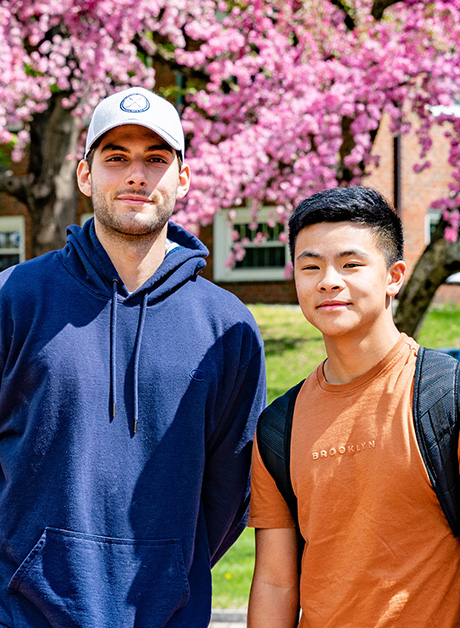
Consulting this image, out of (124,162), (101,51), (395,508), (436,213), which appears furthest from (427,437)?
(436,213)

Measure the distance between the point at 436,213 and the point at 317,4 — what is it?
9.69m

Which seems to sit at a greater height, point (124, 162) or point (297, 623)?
point (124, 162)

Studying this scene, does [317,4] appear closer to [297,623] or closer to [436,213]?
[297,623]

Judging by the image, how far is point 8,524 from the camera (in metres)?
2.37

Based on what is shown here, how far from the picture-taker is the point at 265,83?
9.24 meters

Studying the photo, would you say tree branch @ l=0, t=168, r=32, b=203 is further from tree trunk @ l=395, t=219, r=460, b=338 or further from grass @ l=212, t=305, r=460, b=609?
tree trunk @ l=395, t=219, r=460, b=338

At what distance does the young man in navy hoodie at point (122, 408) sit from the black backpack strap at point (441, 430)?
76 centimetres

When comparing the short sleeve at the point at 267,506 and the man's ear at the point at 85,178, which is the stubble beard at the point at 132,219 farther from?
the short sleeve at the point at 267,506

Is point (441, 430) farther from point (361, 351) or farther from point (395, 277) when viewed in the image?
point (395, 277)

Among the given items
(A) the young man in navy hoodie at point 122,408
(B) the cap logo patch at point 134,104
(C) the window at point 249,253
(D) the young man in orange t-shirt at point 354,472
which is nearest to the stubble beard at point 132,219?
(A) the young man in navy hoodie at point 122,408

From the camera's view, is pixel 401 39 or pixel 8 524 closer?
pixel 8 524

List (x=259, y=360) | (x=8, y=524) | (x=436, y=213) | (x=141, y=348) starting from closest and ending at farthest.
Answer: (x=8, y=524) → (x=141, y=348) → (x=259, y=360) → (x=436, y=213)

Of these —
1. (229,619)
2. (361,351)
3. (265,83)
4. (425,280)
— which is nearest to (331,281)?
(361,351)

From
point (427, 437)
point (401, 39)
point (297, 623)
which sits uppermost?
point (401, 39)
